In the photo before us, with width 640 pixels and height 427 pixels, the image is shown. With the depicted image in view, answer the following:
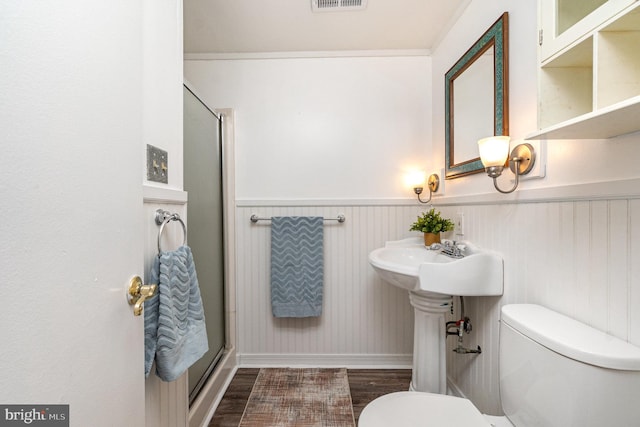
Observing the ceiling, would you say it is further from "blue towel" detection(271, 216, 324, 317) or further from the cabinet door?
"blue towel" detection(271, 216, 324, 317)

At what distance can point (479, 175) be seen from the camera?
4.53 ft

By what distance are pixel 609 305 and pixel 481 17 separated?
1.37 m

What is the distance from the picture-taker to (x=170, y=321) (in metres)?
0.82

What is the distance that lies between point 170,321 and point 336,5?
5.71ft

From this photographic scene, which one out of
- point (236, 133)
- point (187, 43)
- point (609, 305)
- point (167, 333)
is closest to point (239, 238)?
point (236, 133)

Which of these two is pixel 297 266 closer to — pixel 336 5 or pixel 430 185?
pixel 430 185

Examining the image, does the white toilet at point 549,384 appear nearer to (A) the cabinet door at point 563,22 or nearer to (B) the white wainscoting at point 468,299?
(B) the white wainscoting at point 468,299

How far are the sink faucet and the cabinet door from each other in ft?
3.00

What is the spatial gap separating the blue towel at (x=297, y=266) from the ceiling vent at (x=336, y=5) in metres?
1.26

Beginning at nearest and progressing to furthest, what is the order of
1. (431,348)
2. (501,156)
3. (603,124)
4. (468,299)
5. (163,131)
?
(603,124), (163,131), (501,156), (431,348), (468,299)

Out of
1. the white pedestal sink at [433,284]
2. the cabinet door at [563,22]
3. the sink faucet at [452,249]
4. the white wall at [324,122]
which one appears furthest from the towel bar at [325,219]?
the cabinet door at [563,22]

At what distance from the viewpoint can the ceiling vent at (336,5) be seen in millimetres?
1508

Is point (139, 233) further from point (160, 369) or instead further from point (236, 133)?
point (236, 133)

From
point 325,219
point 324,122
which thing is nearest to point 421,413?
point 325,219
